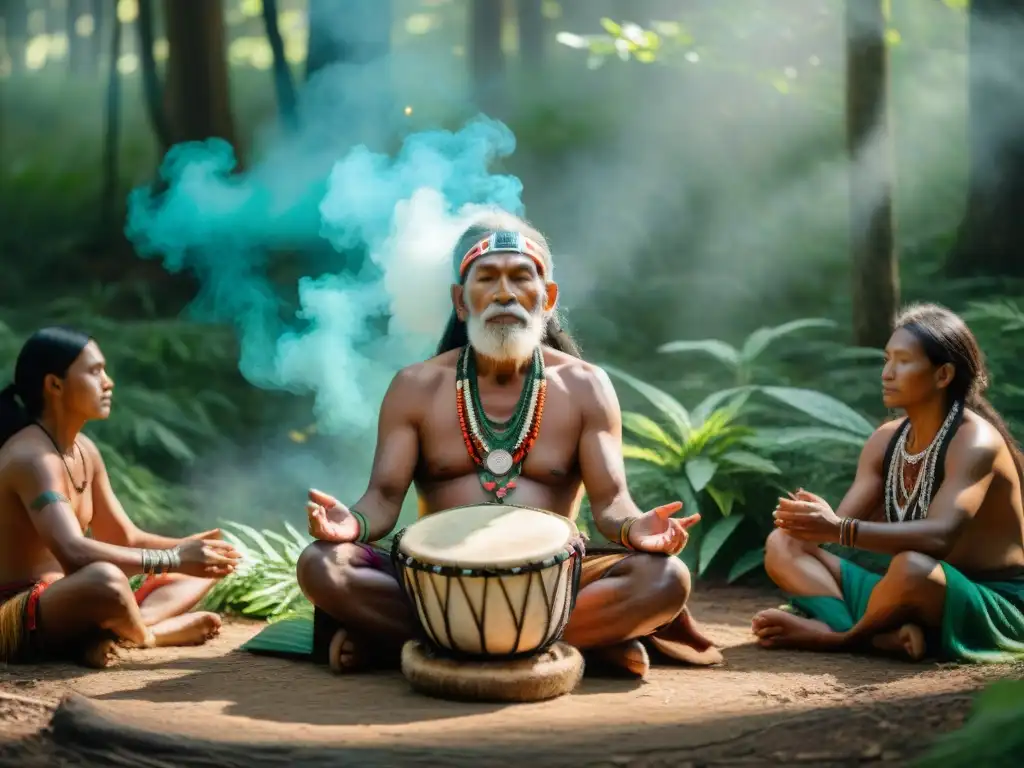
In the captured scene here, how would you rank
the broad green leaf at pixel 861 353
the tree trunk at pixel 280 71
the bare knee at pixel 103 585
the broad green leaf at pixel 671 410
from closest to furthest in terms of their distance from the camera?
1. the bare knee at pixel 103 585
2. the broad green leaf at pixel 671 410
3. the broad green leaf at pixel 861 353
4. the tree trunk at pixel 280 71

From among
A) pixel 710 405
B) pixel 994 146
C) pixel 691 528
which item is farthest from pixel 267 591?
pixel 994 146

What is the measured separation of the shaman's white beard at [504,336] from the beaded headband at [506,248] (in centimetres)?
21

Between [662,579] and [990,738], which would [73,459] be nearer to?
[662,579]

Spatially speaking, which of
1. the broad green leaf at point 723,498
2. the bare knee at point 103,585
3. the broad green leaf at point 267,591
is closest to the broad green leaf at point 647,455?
the broad green leaf at point 723,498

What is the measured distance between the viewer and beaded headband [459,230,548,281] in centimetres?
498

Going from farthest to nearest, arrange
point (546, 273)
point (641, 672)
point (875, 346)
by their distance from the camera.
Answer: point (875, 346) < point (546, 273) < point (641, 672)

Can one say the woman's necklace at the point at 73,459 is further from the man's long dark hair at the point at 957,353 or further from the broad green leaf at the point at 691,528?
the man's long dark hair at the point at 957,353

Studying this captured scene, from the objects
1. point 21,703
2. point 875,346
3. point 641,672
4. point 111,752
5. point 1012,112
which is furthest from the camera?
point 1012,112

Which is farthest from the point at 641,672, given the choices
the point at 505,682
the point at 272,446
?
the point at 272,446

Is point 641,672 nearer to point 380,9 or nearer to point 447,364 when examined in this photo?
point 447,364

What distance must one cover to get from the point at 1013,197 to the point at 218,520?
5594mm

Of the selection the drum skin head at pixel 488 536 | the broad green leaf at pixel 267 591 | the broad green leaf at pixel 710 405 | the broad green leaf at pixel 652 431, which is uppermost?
the broad green leaf at pixel 710 405

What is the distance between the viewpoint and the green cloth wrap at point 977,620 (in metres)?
4.78

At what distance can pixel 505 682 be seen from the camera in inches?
164
